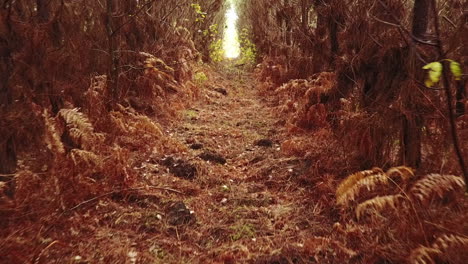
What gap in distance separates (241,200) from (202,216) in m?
0.55

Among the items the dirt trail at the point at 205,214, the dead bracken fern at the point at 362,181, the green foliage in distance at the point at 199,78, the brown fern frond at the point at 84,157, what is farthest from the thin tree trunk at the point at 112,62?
the green foliage in distance at the point at 199,78

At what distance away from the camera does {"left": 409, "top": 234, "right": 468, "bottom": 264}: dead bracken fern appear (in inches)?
90.2

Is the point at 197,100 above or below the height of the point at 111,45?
below

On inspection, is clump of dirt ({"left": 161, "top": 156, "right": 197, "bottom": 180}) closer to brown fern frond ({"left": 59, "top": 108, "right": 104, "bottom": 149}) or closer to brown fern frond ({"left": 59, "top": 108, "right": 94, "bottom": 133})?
brown fern frond ({"left": 59, "top": 108, "right": 104, "bottom": 149})

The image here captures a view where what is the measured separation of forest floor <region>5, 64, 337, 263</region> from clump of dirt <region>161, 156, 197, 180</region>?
0.04 ft

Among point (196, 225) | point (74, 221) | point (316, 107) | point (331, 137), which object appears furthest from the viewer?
point (316, 107)

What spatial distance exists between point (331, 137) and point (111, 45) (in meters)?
3.66

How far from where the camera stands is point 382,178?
2.90 meters

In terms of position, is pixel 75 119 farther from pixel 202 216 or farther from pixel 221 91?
pixel 221 91

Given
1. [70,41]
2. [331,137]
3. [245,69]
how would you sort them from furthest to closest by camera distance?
[245,69]
[331,137]
[70,41]

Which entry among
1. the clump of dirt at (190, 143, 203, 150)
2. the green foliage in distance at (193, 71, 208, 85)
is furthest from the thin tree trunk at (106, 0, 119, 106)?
the green foliage in distance at (193, 71, 208, 85)

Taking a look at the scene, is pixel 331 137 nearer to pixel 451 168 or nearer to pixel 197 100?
pixel 451 168

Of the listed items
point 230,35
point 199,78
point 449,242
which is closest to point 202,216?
point 449,242

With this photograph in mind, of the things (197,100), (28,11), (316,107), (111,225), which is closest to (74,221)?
(111,225)
